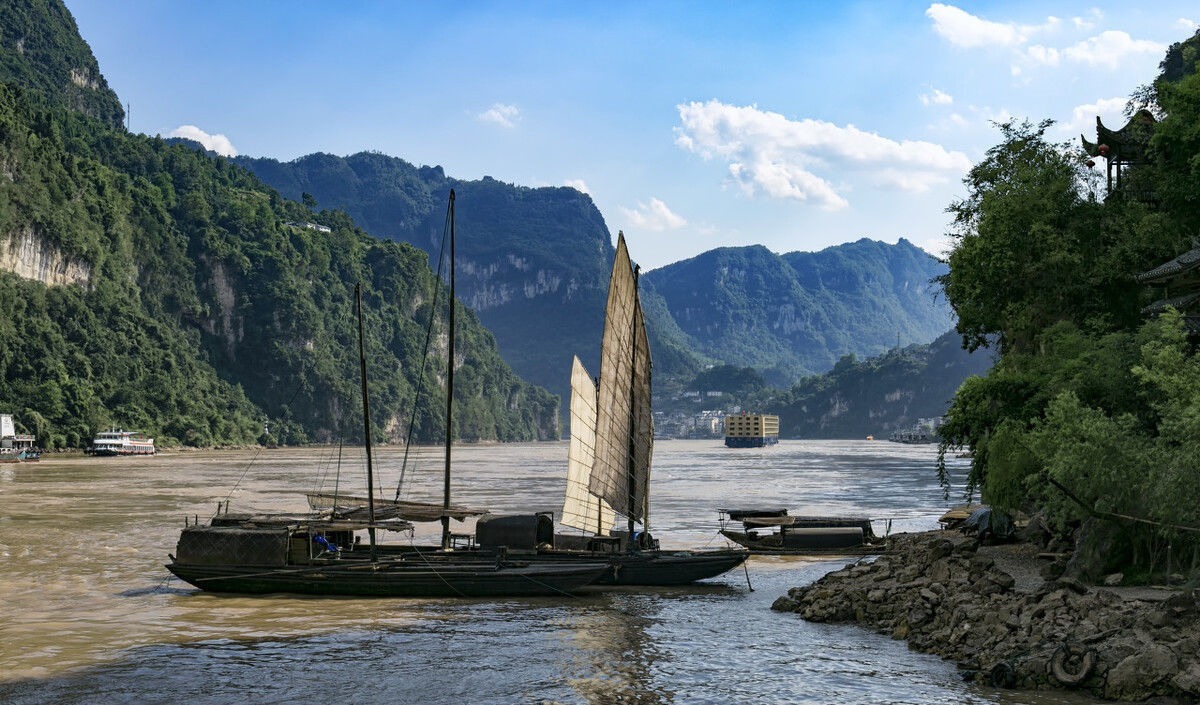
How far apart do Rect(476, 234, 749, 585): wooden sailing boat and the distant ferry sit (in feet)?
431

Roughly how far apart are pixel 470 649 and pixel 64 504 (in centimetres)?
4942

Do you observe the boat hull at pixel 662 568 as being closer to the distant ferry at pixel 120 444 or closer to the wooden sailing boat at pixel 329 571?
the wooden sailing boat at pixel 329 571

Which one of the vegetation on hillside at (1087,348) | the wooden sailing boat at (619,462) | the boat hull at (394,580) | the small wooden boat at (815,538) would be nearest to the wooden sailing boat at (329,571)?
the boat hull at (394,580)

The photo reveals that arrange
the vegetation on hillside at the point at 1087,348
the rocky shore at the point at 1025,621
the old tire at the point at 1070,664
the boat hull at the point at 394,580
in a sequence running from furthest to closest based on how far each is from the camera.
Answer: the boat hull at the point at 394,580
the vegetation on hillside at the point at 1087,348
the old tire at the point at 1070,664
the rocky shore at the point at 1025,621

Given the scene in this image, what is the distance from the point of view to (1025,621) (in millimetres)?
22828

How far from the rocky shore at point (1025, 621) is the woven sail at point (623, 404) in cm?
702

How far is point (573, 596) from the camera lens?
32.5 m

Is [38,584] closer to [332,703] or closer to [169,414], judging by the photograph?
[332,703]

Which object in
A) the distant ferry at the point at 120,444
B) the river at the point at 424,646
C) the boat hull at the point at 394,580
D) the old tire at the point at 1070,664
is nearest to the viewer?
the old tire at the point at 1070,664

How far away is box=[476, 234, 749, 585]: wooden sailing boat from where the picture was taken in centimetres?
3425

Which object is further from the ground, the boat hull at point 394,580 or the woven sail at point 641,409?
the woven sail at point 641,409

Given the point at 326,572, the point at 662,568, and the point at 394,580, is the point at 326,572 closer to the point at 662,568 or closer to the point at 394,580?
the point at 394,580

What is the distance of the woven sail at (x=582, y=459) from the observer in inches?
1426

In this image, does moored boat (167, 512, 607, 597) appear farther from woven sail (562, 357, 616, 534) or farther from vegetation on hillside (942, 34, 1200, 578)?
vegetation on hillside (942, 34, 1200, 578)
